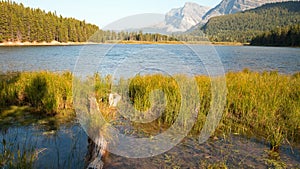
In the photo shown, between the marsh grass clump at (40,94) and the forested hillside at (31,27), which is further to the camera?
the forested hillside at (31,27)

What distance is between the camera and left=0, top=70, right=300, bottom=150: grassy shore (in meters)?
5.65

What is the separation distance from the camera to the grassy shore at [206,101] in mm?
5646

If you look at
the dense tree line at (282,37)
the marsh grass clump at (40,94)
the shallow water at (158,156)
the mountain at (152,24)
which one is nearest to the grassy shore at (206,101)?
the marsh grass clump at (40,94)

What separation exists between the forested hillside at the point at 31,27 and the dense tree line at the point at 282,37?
6575 cm

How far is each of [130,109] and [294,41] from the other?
254 ft

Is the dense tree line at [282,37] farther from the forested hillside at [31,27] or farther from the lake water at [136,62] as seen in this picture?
the forested hillside at [31,27]

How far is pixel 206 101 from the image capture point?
6.68 m

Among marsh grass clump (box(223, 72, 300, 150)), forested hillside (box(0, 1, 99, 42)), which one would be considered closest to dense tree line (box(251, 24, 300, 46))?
forested hillside (box(0, 1, 99, 42))

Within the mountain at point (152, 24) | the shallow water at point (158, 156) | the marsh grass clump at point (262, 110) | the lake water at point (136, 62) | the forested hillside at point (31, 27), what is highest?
the forested hillside at point (31, 27)

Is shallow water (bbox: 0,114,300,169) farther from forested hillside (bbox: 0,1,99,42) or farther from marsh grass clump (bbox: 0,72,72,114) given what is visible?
forested hillside (bbox: 0,1,99,42)

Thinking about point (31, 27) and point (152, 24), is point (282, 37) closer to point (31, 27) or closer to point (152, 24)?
point (31, 27)

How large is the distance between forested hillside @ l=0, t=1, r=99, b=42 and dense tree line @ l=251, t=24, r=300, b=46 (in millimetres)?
A: 65754

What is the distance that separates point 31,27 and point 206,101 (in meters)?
64.9

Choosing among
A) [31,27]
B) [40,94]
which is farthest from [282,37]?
[40,94]
